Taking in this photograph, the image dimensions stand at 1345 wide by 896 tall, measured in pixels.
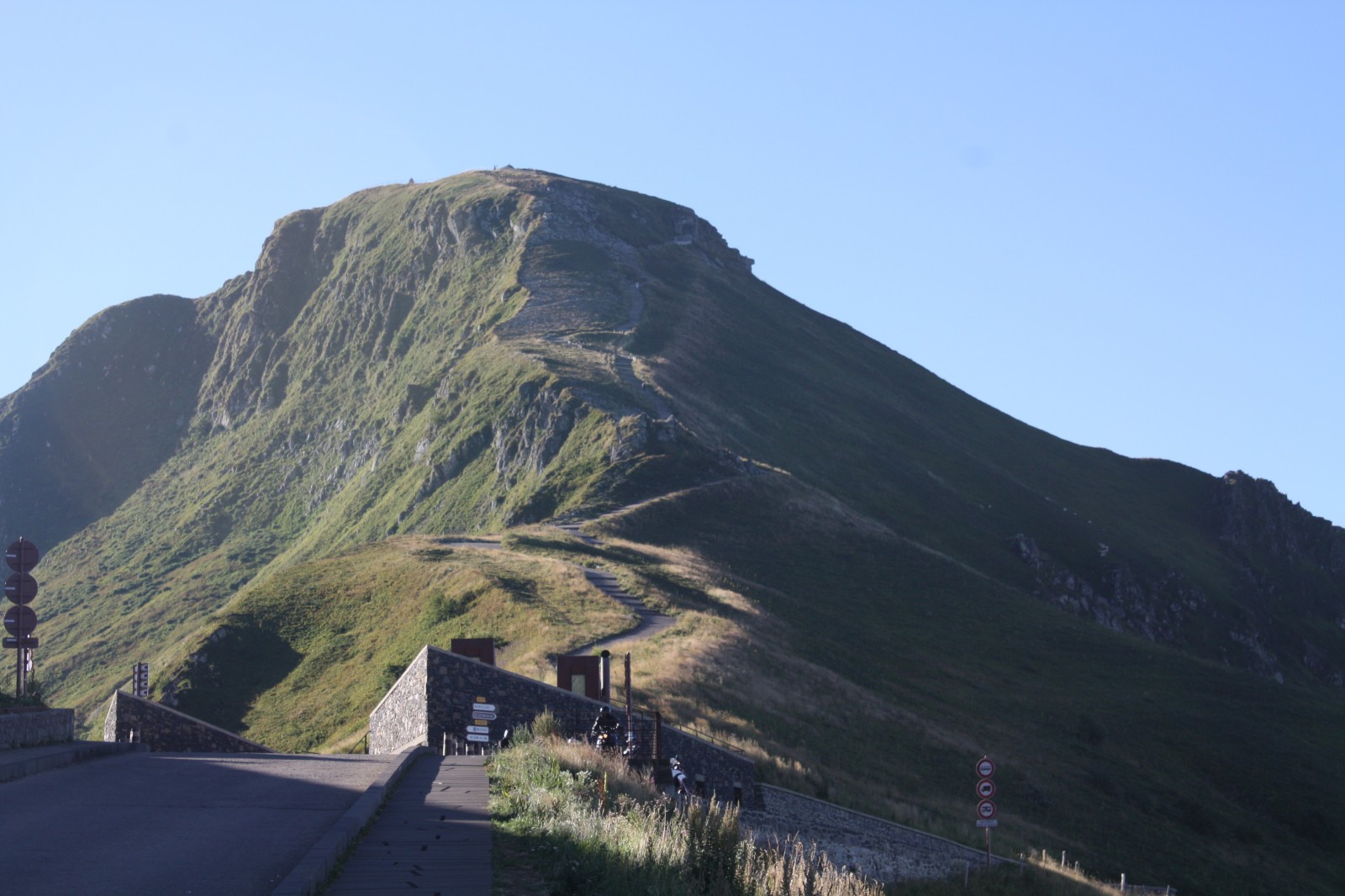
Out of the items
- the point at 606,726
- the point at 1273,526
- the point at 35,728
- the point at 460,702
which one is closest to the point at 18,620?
the point at 35,728

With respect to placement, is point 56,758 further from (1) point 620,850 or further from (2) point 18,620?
(1) point 620,850

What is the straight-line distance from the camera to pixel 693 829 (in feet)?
41.1

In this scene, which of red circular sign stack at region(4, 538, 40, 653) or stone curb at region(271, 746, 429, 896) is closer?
stone curb at region(271, 746, 429, 896)

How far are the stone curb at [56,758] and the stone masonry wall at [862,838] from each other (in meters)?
14.2

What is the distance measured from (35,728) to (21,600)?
286 centimetres

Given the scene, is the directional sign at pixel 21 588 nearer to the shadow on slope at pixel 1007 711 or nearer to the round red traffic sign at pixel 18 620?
the round red traffic sign at pixel 18 620

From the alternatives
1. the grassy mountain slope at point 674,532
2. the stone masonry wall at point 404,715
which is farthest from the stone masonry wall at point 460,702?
the grassy mountain slope at point 674,532

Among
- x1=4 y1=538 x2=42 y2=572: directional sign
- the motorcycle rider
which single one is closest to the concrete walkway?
x1=4 y1=538 x2=42 y2=572: directional sign

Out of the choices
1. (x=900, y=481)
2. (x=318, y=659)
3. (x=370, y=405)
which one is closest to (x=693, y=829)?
(x=318, y=659)

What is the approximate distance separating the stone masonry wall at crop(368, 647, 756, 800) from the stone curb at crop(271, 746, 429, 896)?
956 centimetres

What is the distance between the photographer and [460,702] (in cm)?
2666

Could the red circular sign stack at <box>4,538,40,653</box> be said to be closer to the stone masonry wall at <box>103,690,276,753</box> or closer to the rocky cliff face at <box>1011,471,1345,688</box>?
the stone masonry wall at <box>103,690,276,753</box>

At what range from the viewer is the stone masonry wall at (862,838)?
100ft

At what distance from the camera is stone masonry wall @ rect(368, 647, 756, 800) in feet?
86.7
